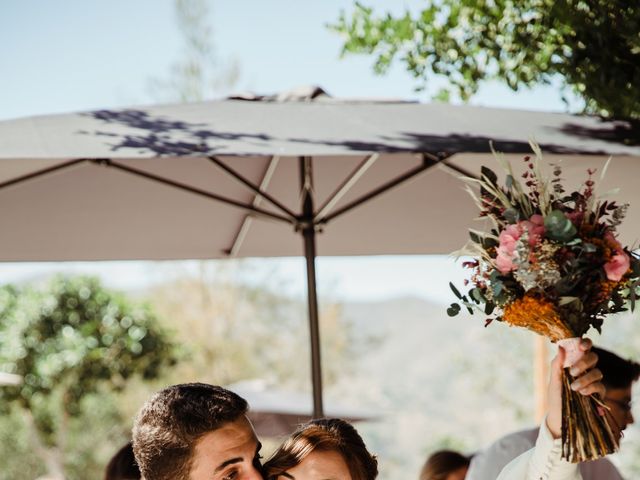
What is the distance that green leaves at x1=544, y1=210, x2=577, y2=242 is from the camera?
237 centimetres

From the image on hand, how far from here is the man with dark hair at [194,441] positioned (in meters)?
2.36

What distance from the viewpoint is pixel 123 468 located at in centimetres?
398

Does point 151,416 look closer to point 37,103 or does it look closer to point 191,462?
point 191,462

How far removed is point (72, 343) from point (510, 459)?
17421mm

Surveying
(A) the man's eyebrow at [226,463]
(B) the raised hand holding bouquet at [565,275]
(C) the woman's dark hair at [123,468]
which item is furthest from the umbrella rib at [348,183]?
(A) the man's eyebrow at [226,463]

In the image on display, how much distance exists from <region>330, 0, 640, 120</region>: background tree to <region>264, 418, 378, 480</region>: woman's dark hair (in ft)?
7.72

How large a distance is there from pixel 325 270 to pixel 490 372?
602cm

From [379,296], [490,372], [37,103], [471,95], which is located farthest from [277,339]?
[379,296]

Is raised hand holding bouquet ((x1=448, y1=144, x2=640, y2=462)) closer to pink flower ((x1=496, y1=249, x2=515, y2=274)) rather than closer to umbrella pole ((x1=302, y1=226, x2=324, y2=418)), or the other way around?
pink flower ((x1=496, y1=249, x2=515, y2=274))

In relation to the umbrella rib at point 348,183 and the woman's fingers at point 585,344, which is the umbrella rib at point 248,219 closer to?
the umbrella rib at point 348,183

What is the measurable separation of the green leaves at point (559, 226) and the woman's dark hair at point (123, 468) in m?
2.12

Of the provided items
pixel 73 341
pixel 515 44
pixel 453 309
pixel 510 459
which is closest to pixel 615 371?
pixel 510 459

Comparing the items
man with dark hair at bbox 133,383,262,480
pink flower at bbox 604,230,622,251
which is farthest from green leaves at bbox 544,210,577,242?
man with dark hair at bbox 133,383,262,480

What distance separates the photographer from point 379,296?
3917 inches
